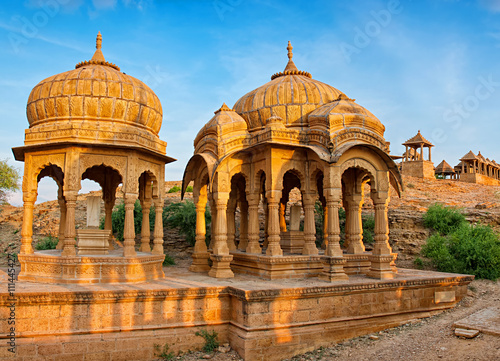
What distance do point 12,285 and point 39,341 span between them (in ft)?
4.89

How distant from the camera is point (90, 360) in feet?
23.4

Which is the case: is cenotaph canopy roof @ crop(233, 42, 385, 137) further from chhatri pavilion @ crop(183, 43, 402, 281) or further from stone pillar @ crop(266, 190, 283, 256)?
stone pillar @ crop(266, 190, 283, 256)

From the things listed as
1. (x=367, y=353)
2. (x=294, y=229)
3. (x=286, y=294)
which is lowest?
(x=367, y=353)

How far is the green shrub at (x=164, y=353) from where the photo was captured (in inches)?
293

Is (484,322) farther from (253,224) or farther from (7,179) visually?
(7,179)

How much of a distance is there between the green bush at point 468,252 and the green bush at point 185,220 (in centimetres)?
871

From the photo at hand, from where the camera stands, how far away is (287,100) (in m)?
11.5

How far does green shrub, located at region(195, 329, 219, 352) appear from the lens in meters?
7.75

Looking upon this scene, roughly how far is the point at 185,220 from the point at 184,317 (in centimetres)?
991

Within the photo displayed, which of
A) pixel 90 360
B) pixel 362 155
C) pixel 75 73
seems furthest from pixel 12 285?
pixel 362 155

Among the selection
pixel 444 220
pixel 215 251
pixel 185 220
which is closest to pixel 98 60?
pixel 215 251

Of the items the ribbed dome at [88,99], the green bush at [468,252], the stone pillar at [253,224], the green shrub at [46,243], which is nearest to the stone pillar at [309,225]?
the stone pillar at [253,224]

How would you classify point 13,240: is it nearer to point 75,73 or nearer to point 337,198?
point 75,73

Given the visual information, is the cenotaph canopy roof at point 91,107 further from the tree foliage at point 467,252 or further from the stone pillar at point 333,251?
the tree foliage at point 467,252
